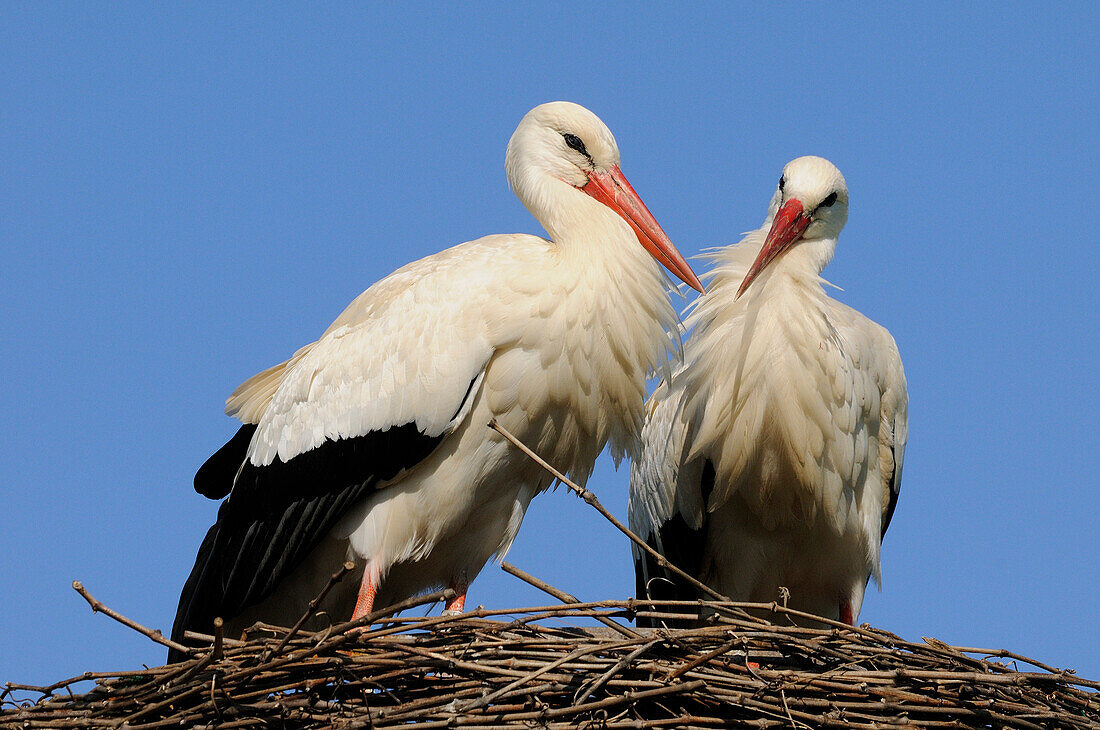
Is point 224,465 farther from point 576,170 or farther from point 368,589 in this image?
point 576,170

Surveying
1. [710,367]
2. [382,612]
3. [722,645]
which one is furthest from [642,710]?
[710,367]

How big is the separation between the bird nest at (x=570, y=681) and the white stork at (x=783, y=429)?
110 cm

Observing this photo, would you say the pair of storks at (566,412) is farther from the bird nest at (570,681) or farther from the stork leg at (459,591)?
the bird nest at (570,681)

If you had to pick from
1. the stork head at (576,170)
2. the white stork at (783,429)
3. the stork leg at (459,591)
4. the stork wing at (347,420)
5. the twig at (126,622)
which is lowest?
the twig at (126,622)

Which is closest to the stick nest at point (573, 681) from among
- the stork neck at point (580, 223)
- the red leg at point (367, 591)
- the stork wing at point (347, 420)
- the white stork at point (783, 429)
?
the red leg at point (367, 591)

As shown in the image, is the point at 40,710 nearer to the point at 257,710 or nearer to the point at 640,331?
the point at 257,710

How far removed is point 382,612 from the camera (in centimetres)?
395

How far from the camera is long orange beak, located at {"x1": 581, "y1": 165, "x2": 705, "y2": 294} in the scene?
5.24 meters

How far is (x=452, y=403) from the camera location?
15.5 ft

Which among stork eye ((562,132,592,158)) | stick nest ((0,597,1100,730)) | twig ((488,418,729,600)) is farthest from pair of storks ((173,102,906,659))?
stick nest ((0,597,1100,730))

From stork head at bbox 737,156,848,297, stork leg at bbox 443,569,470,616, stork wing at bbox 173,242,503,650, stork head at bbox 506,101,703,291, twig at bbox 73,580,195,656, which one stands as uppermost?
stork head at bbox 737,156,848,297

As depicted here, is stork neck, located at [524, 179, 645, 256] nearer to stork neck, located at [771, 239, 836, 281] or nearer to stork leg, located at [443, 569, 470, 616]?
stork neck, located at [771, 239, 836, 281]

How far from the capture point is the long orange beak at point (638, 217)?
17.2 feet

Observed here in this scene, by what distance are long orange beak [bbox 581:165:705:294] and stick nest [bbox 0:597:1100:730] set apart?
4.63 ft
